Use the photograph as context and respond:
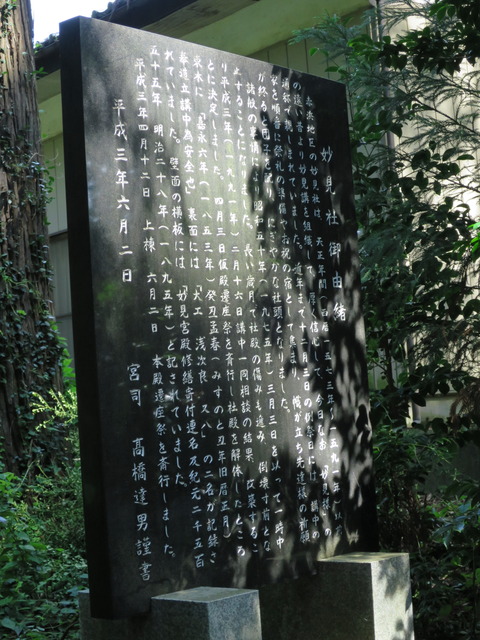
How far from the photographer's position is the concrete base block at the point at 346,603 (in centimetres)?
409

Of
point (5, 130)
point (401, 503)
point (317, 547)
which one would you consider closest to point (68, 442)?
point (5, 130)

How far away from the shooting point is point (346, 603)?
4145mm

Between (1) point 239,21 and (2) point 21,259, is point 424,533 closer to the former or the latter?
(2) point 21,259

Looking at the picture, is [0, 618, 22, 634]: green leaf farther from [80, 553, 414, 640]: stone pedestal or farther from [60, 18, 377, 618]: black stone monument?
[60, 18, 377, 618]: black stone monument

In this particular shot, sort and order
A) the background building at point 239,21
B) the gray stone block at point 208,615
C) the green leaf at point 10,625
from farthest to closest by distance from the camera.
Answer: the background building at point 239,21 → the green leaf at point 10,625 → the gray stone block at point 208,615

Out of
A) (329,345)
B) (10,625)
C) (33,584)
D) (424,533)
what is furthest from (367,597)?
(33,584)

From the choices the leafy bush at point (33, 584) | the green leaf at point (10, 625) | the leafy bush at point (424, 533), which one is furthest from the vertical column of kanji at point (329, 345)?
the green leaf at point (10, 625)

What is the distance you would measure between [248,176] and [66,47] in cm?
99

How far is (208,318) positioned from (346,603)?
4.85 ft

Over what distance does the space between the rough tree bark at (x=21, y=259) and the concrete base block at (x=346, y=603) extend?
3.28 m

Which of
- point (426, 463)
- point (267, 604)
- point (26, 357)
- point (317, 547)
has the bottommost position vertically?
point (267, 604)

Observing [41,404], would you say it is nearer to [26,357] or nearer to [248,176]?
[26,357]

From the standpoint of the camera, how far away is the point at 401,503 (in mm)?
5273

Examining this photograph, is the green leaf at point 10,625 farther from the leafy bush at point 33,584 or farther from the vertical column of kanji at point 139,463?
the vertical column of kanji at point 139,463
